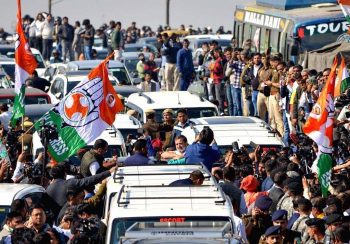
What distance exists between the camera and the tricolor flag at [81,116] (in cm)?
1859

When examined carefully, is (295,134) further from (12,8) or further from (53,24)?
(12,8)

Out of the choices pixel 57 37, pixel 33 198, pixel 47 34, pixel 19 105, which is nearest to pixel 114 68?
pixel 57 37

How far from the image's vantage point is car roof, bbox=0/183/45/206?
15789 mm

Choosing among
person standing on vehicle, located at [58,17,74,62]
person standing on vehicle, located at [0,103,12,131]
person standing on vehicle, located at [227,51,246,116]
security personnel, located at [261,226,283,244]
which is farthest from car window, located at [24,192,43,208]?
person standing on vehicle, located at [58,17,74,62]

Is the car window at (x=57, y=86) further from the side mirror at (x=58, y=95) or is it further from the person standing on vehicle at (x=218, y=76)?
the person standing on vehicle at (x=218, y=76)

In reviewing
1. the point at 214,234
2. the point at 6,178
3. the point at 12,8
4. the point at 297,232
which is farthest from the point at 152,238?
the point at 12,8

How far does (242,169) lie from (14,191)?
313cm

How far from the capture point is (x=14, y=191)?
1608cm

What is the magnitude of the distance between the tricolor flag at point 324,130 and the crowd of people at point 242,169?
0.18m

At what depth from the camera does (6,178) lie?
1881 cm

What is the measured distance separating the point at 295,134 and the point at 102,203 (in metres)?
8.35

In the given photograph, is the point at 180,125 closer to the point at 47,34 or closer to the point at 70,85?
the point at 70,85

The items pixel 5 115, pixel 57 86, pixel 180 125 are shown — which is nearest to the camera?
pixel 180 125

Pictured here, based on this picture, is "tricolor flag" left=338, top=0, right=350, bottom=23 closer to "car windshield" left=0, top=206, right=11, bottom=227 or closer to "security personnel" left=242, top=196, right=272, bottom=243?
"security personnel" left=242, top=196, right=272, bottom=243
